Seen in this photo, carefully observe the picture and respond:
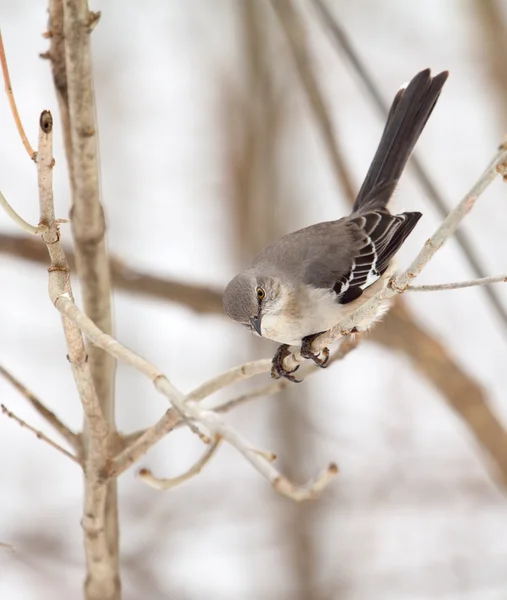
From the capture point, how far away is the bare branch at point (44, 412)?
93.0 inches

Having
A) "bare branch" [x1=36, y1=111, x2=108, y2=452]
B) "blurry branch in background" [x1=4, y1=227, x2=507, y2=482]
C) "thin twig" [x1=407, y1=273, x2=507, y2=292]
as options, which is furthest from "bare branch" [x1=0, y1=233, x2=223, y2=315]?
"thin twig" [x1=407, y1=273, x2=507, y2=292]

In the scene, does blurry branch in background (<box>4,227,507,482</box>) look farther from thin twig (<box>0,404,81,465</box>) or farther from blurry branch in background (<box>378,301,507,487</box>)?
thin twig (<box>0,404,81,465</box>)

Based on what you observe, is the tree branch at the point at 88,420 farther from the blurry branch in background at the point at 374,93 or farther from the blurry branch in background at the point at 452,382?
the blurry branch in background at the point at 452,382

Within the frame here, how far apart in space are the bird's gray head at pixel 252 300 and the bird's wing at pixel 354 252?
20 cm

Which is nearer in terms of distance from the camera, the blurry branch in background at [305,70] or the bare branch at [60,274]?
the bare branch at [60,274]

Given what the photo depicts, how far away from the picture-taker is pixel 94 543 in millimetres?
2426

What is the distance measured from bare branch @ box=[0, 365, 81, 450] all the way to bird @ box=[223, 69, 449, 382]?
34.8 inches

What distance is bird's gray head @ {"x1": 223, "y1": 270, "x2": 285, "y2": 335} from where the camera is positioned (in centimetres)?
330

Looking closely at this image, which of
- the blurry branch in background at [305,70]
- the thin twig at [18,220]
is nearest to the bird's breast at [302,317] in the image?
the blurry branch in background at [305,70]

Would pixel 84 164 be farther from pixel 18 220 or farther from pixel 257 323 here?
pixel 257 323

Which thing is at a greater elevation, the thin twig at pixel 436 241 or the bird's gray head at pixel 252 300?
the bird's gray head at pixel 252 300

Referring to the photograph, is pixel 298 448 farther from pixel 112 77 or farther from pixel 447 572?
pixel 112 77

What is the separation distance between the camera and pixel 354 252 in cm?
367

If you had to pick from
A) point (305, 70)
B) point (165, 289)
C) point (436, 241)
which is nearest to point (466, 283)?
point (436, 241)
